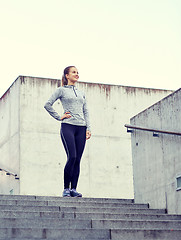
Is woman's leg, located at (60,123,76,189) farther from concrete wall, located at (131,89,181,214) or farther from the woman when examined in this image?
concrete wall, located at (131,89,181,214)

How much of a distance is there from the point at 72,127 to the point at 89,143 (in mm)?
7640

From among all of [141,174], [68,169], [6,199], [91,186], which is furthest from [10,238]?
[91,186]

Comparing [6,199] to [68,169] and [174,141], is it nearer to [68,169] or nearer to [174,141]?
[68,169]

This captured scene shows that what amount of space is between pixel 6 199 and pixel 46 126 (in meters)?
8.11

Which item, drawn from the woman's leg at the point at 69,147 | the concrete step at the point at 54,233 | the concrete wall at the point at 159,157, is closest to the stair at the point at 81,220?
the concrete step at the point at 54,233

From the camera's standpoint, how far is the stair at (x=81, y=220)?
686 cm

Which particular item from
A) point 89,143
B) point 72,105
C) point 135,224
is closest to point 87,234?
point 135,224

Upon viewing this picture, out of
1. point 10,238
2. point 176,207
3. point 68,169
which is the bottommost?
point 10,238

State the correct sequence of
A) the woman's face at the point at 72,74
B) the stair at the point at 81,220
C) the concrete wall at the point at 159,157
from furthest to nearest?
the woman's face at the point at 72,74 → the concrete wall at the point at 159,157 → the stair at the point at 81,220

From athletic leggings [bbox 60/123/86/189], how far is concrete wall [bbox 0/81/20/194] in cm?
709

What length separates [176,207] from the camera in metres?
9.46

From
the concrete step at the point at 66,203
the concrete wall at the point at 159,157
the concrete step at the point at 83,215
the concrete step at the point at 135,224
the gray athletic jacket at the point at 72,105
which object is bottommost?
the concrete step at the point at 135,224

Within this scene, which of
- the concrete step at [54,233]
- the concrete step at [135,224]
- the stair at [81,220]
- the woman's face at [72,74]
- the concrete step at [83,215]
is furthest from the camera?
the woman's face at [72,74]

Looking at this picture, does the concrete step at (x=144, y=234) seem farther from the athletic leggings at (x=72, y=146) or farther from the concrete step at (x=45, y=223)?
the athletic leggings at (x=72, y=146)
